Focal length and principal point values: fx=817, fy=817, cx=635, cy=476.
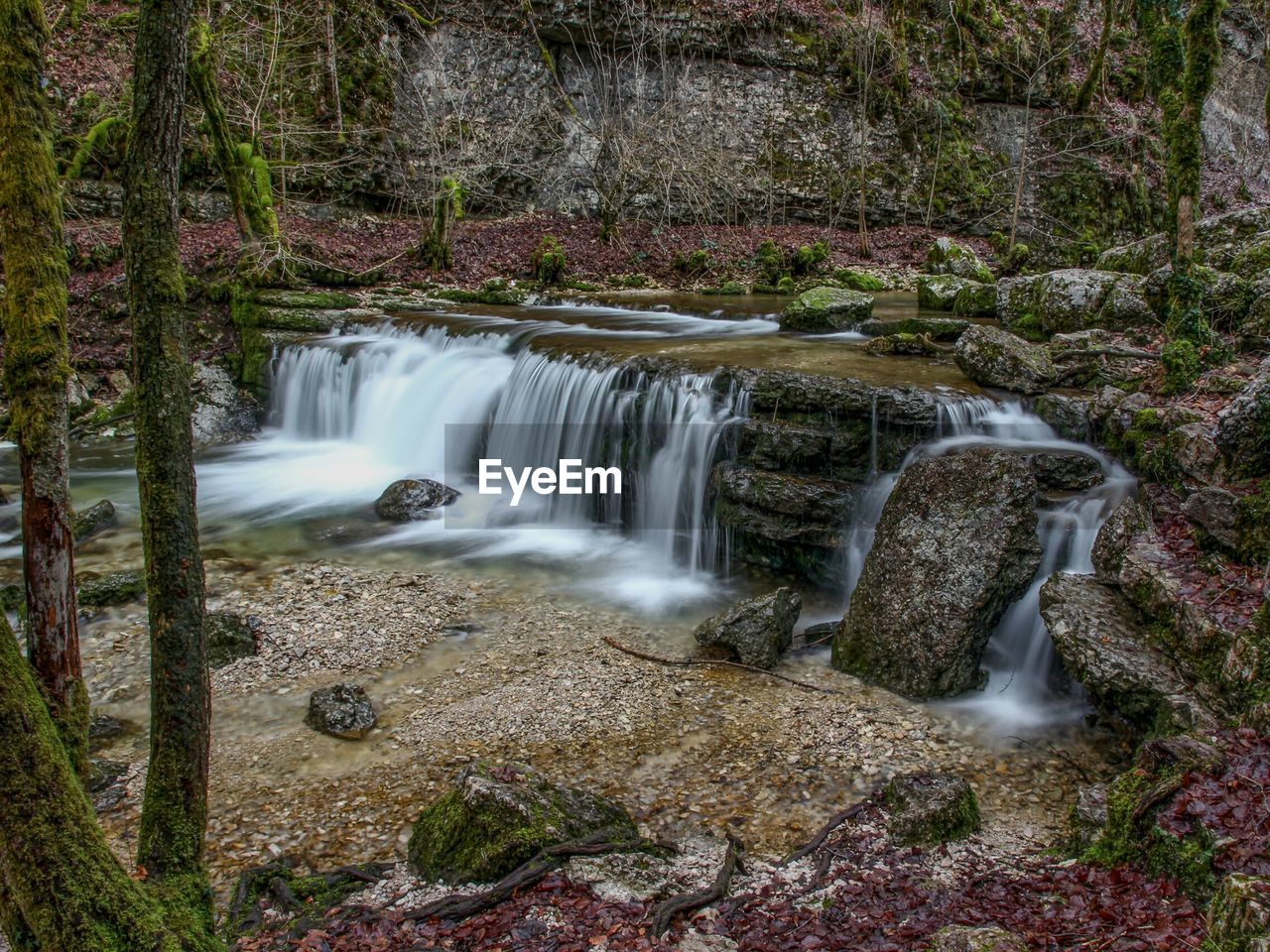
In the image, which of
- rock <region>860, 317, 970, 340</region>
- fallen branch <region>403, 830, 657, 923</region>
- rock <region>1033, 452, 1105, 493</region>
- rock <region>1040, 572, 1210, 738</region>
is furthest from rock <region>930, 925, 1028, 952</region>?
rock <region>860, 317, 970, 340</region>

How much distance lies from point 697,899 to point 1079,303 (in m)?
9.52

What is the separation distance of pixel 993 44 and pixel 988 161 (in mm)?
4153

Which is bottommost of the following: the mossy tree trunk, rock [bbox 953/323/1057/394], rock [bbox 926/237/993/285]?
rock [bbox 953/323/1057/394]

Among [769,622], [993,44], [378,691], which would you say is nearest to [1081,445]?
[769,622]

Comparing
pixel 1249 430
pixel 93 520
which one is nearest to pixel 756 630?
pixel 1249 430

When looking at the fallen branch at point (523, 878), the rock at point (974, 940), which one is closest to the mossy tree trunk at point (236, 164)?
the fallen branch at point (523, 878)

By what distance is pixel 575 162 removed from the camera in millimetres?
22969

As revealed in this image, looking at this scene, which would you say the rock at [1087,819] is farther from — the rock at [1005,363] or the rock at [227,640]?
the rock at [227,640]

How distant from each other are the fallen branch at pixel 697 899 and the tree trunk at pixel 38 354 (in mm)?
2391

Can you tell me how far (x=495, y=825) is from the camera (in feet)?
12.9

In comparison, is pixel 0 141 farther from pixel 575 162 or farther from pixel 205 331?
pixel 575 162

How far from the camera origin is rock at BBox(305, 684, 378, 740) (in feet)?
17.2

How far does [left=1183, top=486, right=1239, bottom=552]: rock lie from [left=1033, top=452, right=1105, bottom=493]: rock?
1585mm
